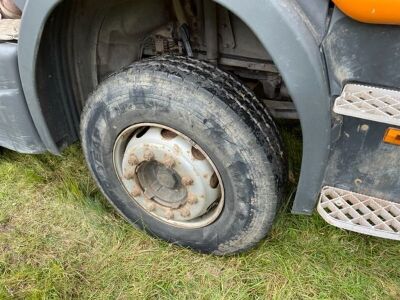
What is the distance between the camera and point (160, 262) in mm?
2031

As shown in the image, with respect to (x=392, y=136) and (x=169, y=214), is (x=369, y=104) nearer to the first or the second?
(x=392, y=136)

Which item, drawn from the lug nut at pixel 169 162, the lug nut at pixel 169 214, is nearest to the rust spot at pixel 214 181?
Result: the lug nut at pixel 169 162

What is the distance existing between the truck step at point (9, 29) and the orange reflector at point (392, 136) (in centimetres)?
142

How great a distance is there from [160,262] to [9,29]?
3.91ft

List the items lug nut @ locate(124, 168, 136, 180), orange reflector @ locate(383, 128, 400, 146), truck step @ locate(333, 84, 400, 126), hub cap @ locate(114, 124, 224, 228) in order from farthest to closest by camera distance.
→ lug nut @ locate(124, 168, 136, 180)
hub cap @ locate(114, 124, 224, 228)
orange reflector @ locate(383, 128, 400, 146)
truck step @ locate(333, 84, 400, 126)

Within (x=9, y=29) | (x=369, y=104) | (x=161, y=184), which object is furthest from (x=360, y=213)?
(x=9, y=29)

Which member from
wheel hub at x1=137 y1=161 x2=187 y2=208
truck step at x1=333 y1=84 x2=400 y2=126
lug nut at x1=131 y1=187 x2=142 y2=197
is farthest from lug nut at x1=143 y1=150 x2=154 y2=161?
truck step at x1=333 y1=84 x2=400 y2=126

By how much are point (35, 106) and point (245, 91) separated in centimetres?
88

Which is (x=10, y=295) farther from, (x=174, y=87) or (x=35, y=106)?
(x=174, y=87)

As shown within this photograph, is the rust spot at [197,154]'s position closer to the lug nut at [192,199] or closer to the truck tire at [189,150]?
the truck tire at [189,150]

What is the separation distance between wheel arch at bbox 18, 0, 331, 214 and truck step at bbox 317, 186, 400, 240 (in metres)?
0.06

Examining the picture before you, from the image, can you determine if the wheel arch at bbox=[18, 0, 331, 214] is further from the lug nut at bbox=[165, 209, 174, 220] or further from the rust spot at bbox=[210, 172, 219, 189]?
the lug nut at bbox=[165, 209, 174, 220]

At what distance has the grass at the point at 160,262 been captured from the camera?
1.92 m

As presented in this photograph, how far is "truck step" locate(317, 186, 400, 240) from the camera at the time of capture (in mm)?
1530
